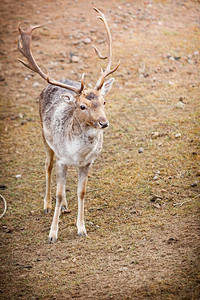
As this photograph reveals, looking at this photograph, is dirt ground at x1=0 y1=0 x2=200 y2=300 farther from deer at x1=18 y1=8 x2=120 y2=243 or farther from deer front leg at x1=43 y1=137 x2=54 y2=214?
deer at x1=18 y1=8 x2=120 y2=243

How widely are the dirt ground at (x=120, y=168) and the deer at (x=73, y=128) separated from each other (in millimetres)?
523

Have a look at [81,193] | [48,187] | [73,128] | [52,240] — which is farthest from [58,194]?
[73,128]

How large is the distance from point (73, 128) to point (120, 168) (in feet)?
7.30

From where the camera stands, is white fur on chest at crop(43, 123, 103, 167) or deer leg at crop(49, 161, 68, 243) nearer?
white fur on chest at crop(43, 123, 103, 167)

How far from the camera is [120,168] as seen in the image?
26.2 ft

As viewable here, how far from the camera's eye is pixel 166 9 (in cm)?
1473

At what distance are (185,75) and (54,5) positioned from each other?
7965mm

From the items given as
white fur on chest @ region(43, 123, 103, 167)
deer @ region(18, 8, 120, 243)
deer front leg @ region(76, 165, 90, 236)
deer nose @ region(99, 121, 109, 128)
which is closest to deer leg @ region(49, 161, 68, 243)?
deer @ region(18, 8, 120, 243)

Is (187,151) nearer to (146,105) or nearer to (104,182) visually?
(104,182)

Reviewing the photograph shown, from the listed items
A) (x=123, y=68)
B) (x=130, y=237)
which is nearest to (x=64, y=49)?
(x=123, y=68)

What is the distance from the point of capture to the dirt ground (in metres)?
5.18

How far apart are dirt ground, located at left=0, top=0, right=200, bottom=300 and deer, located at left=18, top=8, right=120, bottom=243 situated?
0.52 metres

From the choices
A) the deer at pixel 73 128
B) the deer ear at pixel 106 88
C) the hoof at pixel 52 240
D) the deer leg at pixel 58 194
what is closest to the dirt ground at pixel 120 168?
the hoof at pixel 52 240

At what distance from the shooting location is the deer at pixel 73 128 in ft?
18.9
